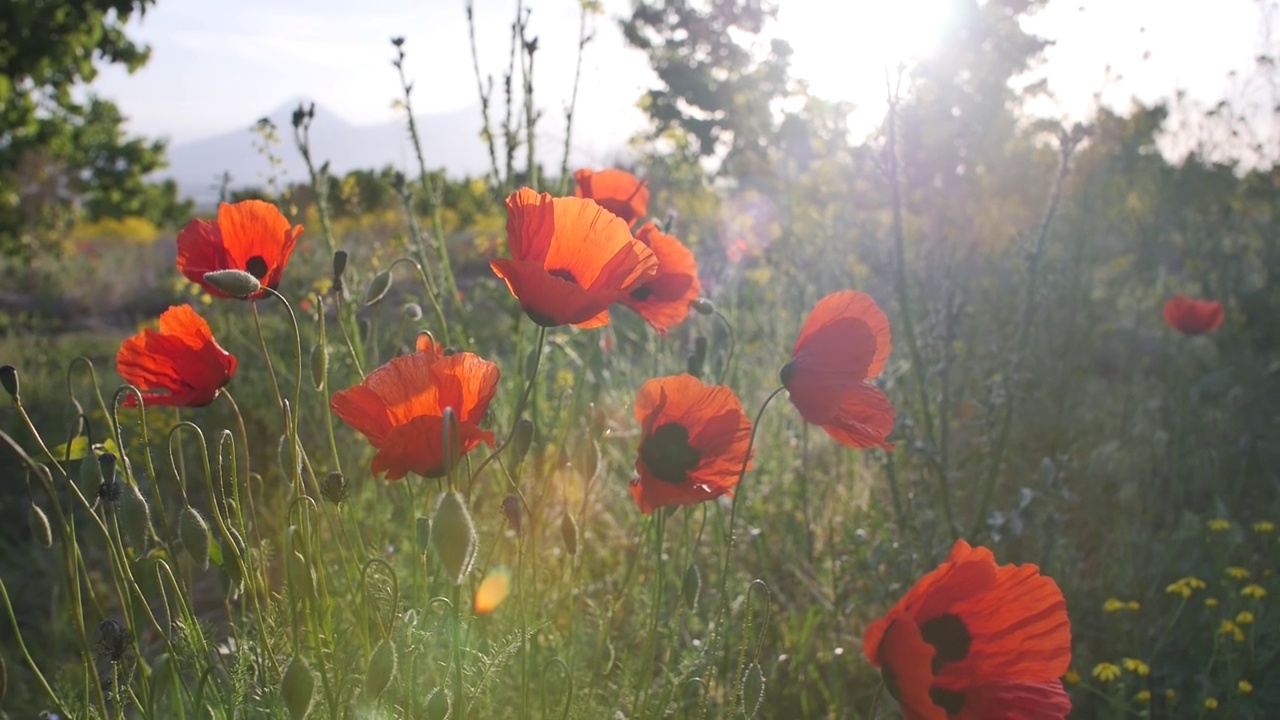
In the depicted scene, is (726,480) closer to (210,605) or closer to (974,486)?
(974,486)

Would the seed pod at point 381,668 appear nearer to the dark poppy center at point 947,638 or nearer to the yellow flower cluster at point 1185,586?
the dark poppy center at point 947,638

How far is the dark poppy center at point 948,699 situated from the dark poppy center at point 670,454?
16.3 inches

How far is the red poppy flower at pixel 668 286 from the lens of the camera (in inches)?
65.7

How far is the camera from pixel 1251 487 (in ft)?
10.8

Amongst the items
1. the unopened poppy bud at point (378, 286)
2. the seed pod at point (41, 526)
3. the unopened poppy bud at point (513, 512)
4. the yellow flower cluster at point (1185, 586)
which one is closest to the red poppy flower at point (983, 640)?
the unopened poppy bud at point (513, 512)

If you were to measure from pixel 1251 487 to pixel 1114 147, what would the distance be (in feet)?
25.5

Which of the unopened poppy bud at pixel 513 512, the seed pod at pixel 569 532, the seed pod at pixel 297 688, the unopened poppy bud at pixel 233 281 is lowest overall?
the seed pod at pixel 297 688

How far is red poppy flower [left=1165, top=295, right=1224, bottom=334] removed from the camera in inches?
135

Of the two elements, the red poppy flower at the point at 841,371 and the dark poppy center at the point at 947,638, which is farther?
the red poppy flower at the point at 841,371

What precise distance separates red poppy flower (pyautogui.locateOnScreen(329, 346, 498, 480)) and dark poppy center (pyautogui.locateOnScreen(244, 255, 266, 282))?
1.43ft

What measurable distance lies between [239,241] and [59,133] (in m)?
12.9

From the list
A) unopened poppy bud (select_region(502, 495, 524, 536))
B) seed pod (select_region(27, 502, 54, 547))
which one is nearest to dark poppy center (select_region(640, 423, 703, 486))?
unopened poppy bud (select_region(502, 495, 524, 536))

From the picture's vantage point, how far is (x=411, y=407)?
3.73 ft

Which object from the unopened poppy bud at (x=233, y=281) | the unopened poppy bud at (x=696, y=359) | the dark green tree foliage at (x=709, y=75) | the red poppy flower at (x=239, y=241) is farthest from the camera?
the dark green tree foliage at (x=709, y=75)
